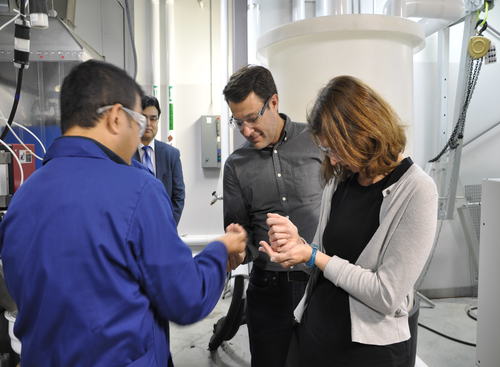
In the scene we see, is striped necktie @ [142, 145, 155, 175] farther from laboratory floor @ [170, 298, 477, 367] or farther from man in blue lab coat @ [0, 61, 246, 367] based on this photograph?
man in blue lab coat @ [0, 61, 246, 367]

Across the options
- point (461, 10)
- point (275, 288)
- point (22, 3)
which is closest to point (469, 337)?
point (275, 288)

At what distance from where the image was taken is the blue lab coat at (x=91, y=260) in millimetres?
665

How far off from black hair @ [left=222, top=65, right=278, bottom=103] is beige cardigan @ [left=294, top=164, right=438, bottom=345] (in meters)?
0.66

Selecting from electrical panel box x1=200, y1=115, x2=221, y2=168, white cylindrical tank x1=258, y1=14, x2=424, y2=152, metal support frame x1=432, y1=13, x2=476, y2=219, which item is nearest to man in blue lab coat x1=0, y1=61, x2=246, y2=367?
white cylindrical tank x1=258, y1=14, x2=424, y2=152

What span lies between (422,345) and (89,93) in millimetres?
2549

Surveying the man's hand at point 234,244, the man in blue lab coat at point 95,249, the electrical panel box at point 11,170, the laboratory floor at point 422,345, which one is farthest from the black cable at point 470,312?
the electrical panel box at point 11,170

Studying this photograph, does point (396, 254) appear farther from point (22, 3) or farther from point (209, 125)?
point (209, 125)

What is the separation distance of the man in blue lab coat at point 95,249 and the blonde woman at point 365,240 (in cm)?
35

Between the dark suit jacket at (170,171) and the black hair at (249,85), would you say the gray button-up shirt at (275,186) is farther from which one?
the dark suit jacket at (170,171)

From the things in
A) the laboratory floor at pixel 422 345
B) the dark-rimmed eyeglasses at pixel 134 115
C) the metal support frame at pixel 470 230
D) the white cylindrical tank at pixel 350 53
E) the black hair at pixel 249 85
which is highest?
the white cylindrical tank at pixel 350 53

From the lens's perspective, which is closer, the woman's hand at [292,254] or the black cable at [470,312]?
the woman's hand at [292,254]

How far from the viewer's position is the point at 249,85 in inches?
51.3

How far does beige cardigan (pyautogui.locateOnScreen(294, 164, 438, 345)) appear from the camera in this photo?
0.81 metres

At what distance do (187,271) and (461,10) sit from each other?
211 cm
